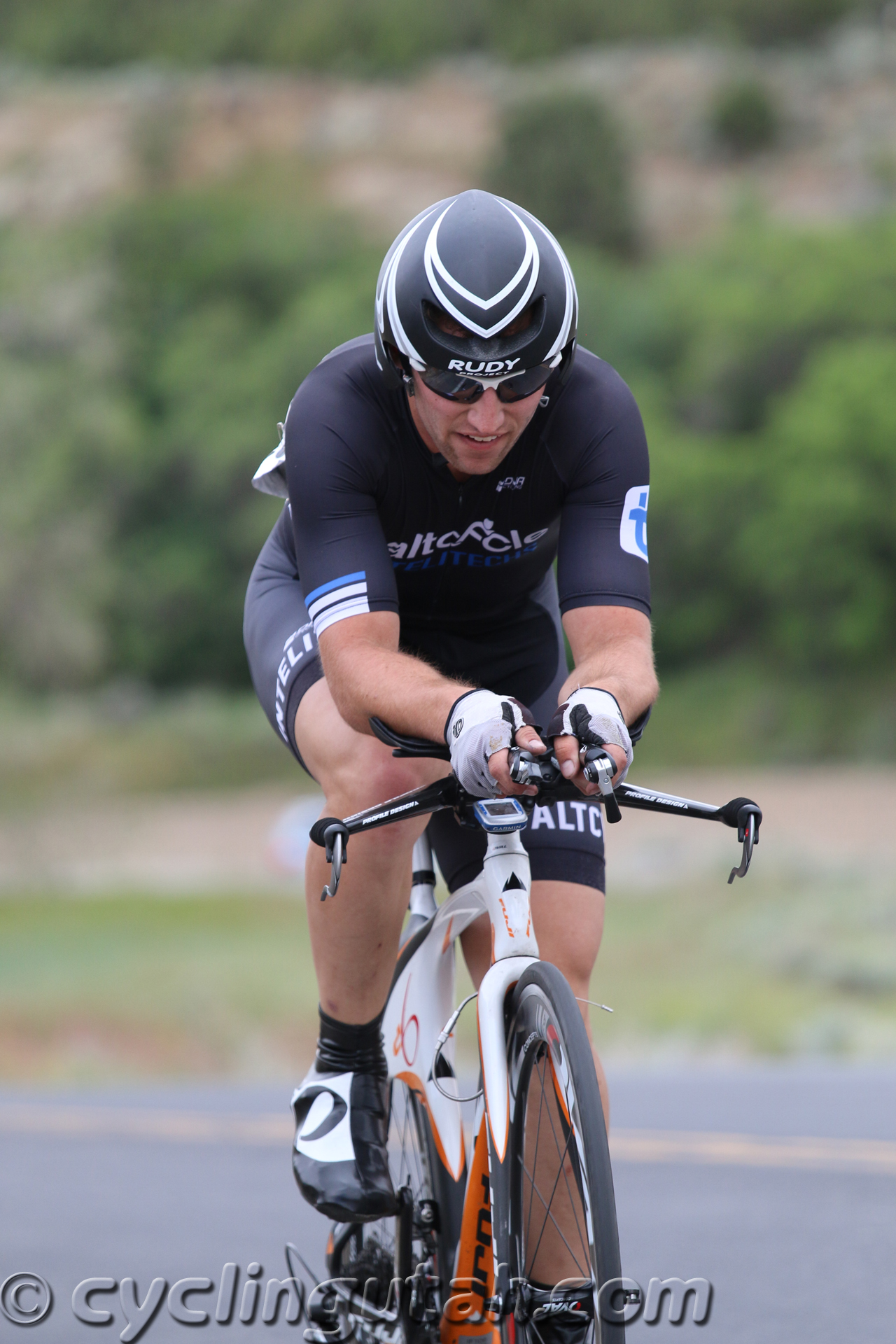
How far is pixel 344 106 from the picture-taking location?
3824 inches

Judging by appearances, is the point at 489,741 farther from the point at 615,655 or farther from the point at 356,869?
the point at 356,869

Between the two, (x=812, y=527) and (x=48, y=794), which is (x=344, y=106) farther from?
(x=48, y=794)

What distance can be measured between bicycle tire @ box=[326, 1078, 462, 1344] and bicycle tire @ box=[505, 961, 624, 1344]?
1.85 ft

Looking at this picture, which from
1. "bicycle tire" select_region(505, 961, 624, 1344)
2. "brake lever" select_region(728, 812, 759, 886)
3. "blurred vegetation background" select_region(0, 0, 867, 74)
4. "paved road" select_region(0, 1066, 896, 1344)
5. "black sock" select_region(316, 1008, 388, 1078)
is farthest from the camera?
"blurred vegetation background" select_region(0, 0, 867, 74)

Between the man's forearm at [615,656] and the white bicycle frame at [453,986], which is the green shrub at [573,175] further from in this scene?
the man's forearm at [615,656]

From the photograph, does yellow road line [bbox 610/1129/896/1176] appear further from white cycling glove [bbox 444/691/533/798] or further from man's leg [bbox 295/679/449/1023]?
white cycling glove [bbox 444/691/533/798]

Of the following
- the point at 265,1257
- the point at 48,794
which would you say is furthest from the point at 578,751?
the point at 48,794

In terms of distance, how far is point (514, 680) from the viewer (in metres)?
3.47

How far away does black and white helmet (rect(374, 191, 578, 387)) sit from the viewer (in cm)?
265

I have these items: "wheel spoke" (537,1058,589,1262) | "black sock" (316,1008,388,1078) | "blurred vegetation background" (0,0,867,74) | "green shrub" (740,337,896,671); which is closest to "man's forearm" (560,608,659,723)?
"wheel spoke" (537,1058,589,1262)

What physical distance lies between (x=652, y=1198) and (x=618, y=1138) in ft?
4.08

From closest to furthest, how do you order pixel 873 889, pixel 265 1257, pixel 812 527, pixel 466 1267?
pixel 466 1267
pixel 265 1257
pixel 873 889
pixel 812 527

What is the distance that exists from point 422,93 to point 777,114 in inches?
811

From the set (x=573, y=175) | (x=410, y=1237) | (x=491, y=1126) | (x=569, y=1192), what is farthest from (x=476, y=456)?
(x=573, y=175)
